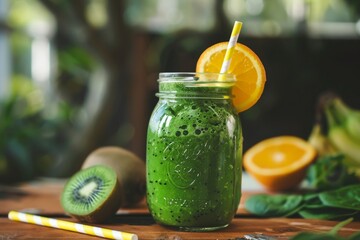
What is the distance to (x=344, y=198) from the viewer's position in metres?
1.13

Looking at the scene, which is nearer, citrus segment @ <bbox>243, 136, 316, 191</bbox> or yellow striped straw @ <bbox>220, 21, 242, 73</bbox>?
yellow striped straw @ <bbox>220, 21, 242, 73</bbox>

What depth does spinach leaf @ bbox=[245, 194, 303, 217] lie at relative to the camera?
1146mm

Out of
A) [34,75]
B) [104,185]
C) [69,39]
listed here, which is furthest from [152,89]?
[104,185]

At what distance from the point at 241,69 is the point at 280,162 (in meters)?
0.44

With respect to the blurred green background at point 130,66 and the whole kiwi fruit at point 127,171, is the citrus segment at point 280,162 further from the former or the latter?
the blurred green background at point 130,66

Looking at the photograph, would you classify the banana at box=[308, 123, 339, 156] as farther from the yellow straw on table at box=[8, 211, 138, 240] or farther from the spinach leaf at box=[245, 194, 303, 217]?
the yellow straw on table at box=[8, 211, 138, 240]

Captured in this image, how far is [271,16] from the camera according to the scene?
3.38 m

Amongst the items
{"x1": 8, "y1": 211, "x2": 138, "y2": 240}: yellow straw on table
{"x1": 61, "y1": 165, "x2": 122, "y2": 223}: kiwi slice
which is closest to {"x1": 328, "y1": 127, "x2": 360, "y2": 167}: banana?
{"x1": 61, "y1": 165, "x2": 122, "y2": 223}: kiwi slice

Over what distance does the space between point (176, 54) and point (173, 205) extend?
210 centimetres

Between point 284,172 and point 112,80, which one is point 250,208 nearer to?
point 284,172

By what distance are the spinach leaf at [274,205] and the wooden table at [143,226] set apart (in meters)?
0.02

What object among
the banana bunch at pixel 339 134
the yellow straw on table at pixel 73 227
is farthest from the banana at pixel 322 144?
the yellow straw on table at pixel 73 227

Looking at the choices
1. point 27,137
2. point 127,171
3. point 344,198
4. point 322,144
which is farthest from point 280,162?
point 27,137

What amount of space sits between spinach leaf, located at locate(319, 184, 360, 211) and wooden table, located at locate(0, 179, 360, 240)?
0.03 metres
